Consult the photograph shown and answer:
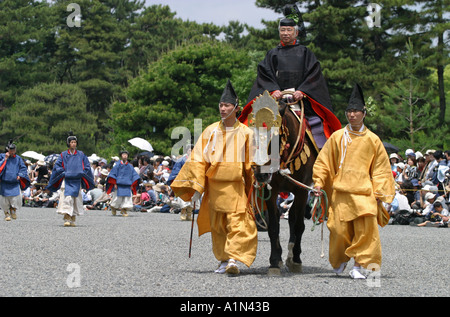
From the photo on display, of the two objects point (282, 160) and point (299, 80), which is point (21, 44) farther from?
point (282, 160)

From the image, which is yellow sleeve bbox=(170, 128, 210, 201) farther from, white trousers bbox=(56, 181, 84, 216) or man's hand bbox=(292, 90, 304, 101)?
white trousers bbox=(56, 181, 84, 216)

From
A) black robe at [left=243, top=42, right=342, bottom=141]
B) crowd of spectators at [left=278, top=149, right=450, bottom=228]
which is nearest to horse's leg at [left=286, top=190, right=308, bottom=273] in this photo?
black robe at [left=243, top=42, right=342, bottom=141]

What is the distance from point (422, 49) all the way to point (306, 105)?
28494mm

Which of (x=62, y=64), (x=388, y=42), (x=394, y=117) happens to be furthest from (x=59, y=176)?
(x=62, y=64)

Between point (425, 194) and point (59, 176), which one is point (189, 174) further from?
point (425, 194)

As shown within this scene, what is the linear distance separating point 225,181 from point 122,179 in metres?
13.4

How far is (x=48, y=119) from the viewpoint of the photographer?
48.9 m

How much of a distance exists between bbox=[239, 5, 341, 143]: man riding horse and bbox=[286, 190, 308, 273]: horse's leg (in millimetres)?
633

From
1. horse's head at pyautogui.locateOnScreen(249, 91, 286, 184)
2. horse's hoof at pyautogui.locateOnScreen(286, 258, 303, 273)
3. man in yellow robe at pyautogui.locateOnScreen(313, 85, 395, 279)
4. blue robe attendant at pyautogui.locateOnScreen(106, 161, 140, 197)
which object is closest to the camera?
man in yellow robe at pyautogui.locateOnScreen(313, 85, 395, 279)

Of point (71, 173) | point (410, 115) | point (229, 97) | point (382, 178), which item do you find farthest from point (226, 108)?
point (410, 115)

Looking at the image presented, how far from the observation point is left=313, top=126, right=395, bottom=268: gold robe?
25.0 ft

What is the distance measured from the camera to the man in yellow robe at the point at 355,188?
761cm
